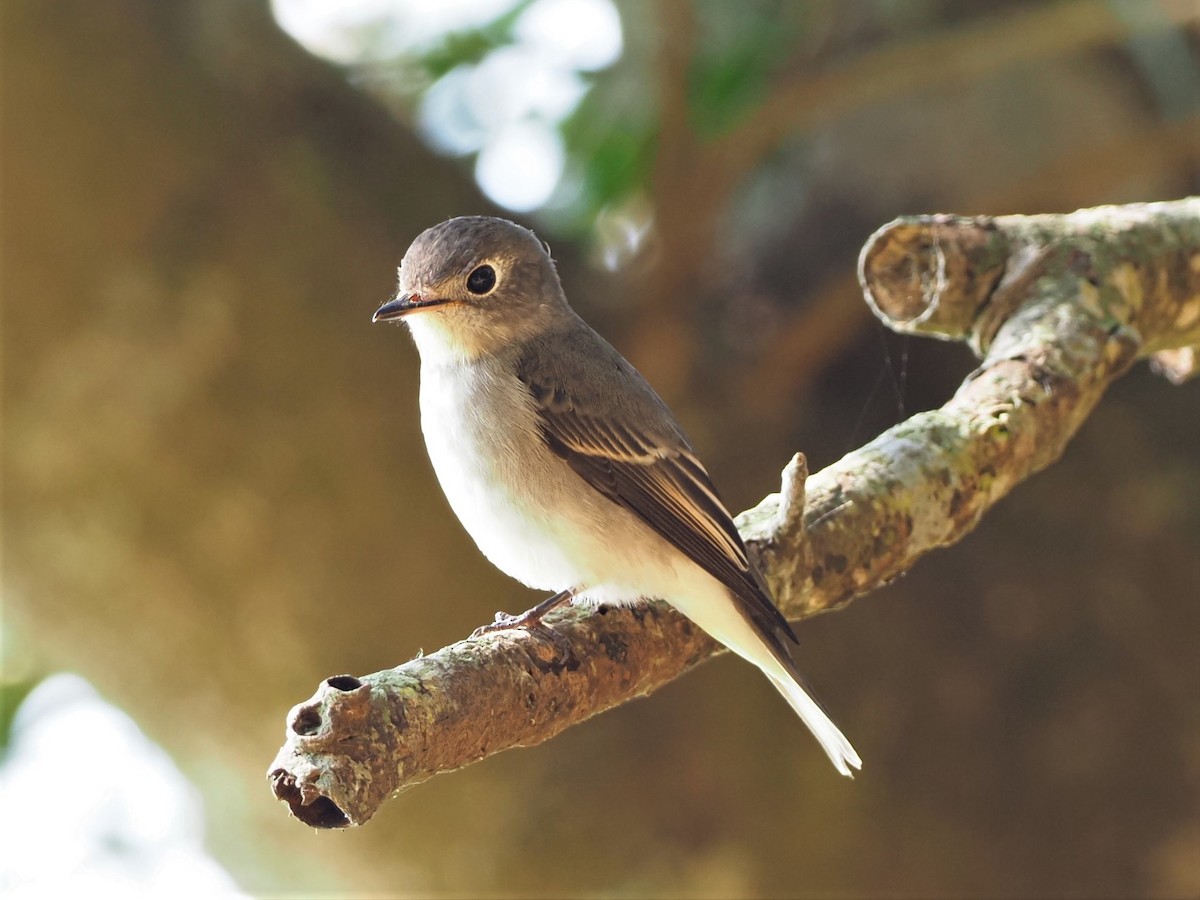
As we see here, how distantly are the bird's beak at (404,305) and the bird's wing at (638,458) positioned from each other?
0.68 feet

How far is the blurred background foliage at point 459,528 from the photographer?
10.1 feet

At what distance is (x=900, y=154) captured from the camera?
4.12 m

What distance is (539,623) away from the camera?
1887 mm

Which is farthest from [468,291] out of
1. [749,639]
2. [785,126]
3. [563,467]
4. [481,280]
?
[785,126]

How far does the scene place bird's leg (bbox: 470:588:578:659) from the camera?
1.70 metres

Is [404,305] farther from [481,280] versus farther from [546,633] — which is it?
[546,633]

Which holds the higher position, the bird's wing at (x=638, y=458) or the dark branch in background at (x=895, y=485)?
the bird's wing at (x=638, y=458)

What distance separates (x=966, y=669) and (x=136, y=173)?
2.61 metres

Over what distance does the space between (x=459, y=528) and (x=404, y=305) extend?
1103mm

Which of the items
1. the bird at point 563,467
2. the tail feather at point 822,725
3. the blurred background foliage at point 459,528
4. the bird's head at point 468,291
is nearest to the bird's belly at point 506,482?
the bird at point 563,467

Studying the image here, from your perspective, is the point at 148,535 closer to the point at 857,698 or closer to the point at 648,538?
the point at 648,538

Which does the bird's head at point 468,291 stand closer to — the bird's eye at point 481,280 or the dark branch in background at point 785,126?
the bird's eye at point 481,280

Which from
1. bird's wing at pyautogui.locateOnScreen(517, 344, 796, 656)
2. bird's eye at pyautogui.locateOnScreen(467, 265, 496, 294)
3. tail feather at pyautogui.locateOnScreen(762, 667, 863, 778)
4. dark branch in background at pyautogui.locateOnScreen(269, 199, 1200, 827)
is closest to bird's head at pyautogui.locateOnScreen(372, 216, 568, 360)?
bird's eye at pyautogui.locateOnScreen(467, 265, 496, 294)

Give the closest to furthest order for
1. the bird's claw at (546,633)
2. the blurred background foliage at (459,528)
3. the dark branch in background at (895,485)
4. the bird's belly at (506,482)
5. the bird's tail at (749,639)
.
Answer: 1. the dark branch in background at (895,485)
2. the bird's claw at (546,633)
3. the bird's tail at (749,639)
4. the bird's belly at (506,482)
5. the blurred background foliage at (459,528)
